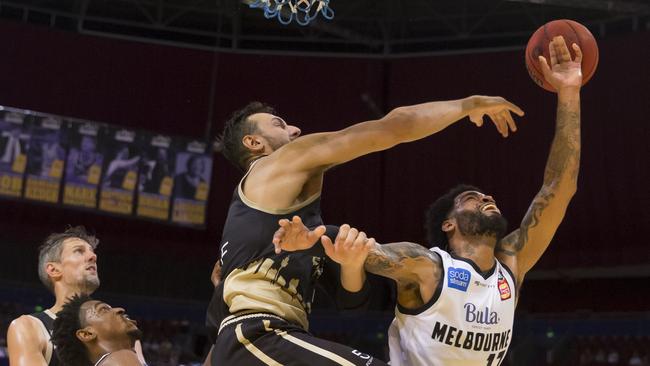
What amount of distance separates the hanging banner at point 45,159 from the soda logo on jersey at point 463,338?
8495 millimetres

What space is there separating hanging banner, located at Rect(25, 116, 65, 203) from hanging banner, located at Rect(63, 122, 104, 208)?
114 millimetres

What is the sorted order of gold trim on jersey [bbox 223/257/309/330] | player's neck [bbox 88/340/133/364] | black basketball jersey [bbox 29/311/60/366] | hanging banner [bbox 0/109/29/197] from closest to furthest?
gold trim on jersey [bbox 223/257/309/330] → player's neck [bbox 88/340/133/364] → black basketball jersey [bbox 29/311/60/366] → hanging banner [bbox 0/109/29/197]

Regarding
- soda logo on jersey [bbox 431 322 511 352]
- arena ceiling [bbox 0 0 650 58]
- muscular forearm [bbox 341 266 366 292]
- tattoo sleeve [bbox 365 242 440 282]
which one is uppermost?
arena ceiling [bbox 0 0 650 58]

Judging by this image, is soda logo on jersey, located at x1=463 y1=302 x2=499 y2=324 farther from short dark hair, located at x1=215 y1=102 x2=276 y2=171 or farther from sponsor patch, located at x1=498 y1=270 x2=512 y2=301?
short dark hair, located at x1=215 y1=102 x2=276 y2=171

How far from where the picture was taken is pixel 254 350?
11.7ft

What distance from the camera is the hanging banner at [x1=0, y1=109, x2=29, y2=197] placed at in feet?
37.1

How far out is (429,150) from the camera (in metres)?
14.2

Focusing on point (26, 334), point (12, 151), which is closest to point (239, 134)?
point (26, 334)

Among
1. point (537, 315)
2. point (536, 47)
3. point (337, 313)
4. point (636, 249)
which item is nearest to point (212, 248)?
point (337, 313)

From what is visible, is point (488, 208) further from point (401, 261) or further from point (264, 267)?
point (264, 267)

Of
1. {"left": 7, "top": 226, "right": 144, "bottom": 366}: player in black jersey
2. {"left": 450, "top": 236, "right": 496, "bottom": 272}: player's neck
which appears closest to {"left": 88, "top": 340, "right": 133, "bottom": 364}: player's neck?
{"left": 7, "top": 226, "right": 144, "bottom": 366}: player in black jersey

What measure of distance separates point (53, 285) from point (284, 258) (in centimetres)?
250

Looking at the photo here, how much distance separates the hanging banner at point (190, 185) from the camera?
468 inches

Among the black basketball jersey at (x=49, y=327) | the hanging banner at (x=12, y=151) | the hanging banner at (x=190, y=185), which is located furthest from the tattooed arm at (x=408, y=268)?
the hanging banner at (x=12, y=151)
